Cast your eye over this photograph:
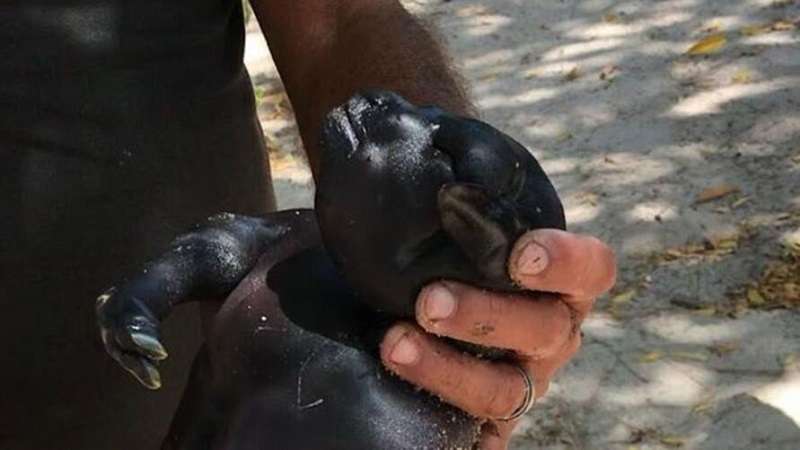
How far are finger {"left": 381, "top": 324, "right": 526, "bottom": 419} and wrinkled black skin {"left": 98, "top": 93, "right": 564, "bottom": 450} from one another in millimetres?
13

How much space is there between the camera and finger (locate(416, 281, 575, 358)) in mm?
1061

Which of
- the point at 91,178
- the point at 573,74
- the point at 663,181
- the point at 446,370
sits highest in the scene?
the point at 446,370

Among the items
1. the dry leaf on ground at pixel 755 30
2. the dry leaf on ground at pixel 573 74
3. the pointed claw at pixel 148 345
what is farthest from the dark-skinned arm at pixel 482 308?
the dry leaf on ground at pixel 755 30

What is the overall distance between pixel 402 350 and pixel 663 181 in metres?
3.04

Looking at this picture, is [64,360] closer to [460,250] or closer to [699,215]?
[460,250]

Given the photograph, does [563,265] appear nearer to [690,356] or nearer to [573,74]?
[690,356]

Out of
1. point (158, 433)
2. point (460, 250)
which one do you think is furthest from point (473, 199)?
point (158, 433)

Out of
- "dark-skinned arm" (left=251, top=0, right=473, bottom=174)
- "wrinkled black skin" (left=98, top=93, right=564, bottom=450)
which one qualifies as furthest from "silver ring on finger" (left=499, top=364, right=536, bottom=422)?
"dark-skinned arm" (left=251, top=0, right=473, bottom=174)

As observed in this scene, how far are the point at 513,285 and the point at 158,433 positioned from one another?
0.97 metres

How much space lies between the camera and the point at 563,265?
115 centimetres

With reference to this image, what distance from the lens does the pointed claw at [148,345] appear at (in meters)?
1.06

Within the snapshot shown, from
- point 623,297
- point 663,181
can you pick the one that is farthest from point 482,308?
point 663,181

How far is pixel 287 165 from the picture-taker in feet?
15.3

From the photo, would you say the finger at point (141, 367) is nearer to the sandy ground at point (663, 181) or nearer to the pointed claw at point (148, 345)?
the pointed claw at point (148, 345)
